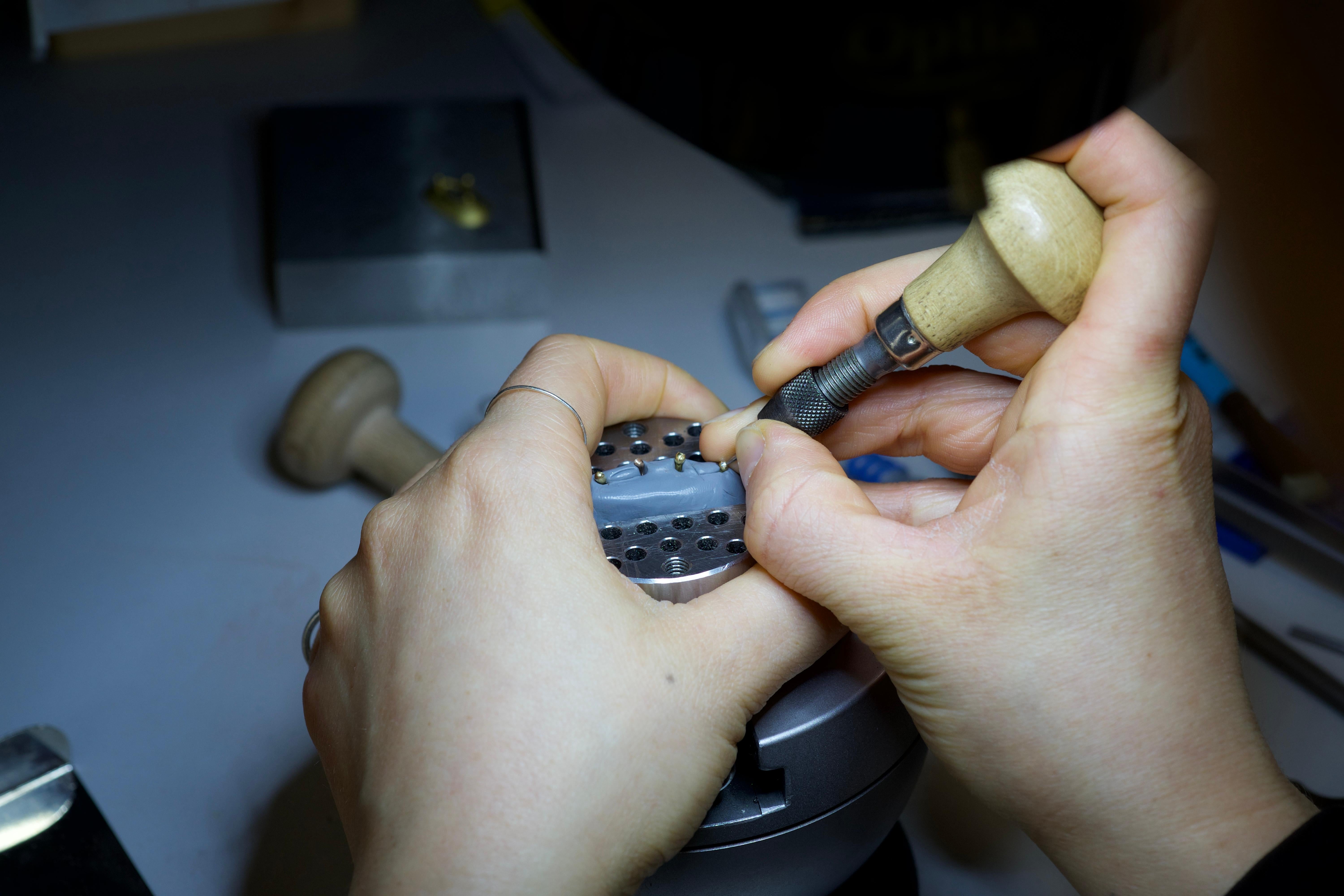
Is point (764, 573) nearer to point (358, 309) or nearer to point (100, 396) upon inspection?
→ point (358, 309)

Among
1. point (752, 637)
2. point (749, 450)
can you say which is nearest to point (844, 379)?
point (749, 450)

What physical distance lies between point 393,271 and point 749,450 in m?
0.61

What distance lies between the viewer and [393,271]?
3.40ft

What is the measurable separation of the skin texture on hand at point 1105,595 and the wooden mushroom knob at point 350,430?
19.5 inches

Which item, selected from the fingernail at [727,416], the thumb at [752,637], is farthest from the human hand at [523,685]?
the fingernail at [727,416]

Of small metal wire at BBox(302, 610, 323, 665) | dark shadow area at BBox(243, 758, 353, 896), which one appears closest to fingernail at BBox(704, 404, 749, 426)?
small metal wire at BBox(302, 610, 323, 665)

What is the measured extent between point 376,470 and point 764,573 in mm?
485

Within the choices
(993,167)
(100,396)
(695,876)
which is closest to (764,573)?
(695,876)

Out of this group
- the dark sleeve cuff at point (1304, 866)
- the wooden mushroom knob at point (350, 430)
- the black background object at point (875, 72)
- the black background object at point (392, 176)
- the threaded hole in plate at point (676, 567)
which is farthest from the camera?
the black background object at point (392, 176)

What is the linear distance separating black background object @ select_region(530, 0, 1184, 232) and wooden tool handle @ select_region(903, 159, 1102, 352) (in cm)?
15

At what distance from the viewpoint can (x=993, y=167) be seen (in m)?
0.32

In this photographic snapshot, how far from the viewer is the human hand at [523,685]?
1.48 ft

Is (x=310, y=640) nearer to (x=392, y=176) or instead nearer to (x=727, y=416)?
(x=727, y=416)

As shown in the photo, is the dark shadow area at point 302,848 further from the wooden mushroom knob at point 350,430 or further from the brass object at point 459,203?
the brass object at point 459,203
